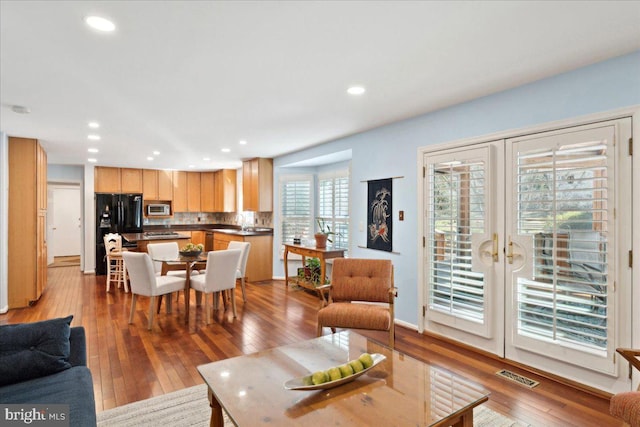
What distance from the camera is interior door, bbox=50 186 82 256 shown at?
970 centimetres

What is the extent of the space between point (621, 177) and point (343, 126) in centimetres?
285

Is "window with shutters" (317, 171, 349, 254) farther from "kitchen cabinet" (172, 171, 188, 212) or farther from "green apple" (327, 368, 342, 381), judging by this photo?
"green apple" (327, 368, 342, 381)

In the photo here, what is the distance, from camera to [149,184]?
8.49 m

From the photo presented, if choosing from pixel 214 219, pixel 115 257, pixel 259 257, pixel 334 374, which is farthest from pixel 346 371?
pixel 214 219

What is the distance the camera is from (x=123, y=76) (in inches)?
110

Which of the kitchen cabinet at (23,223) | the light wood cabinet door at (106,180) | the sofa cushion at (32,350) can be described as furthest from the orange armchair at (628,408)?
the light wood cabinet door at (106,180)

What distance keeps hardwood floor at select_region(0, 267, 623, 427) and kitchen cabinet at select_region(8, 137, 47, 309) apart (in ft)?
1.02

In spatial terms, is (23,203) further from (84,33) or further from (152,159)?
(84,33)

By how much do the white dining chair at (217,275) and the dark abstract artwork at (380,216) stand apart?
1.74 meters

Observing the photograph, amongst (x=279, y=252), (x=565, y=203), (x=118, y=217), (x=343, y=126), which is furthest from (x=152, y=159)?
(x=565, y=203)

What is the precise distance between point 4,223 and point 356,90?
5.03 metres

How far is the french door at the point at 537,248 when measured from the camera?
2.49 metres

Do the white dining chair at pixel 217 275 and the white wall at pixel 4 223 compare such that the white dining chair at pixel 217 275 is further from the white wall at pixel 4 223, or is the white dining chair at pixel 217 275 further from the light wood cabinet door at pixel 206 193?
the light wood cabinet door at pixel 206 193

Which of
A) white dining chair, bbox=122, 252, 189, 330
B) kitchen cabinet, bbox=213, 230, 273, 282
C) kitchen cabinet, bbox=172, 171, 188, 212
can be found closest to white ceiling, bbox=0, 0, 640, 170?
white dining chair, bbox=122, 252, 189, 330
